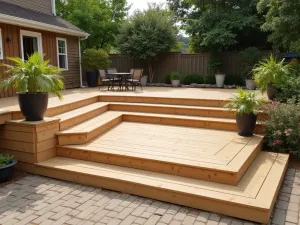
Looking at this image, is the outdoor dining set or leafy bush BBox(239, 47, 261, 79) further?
leafy bush BBox(239, 47, 261, 79)

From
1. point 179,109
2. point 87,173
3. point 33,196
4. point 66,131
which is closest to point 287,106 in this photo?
point 179,109

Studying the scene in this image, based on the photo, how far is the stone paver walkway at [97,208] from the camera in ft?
8.76

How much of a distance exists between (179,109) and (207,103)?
2.10 feet

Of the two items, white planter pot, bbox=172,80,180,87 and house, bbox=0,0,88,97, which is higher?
house, bbox=0,0,88,97

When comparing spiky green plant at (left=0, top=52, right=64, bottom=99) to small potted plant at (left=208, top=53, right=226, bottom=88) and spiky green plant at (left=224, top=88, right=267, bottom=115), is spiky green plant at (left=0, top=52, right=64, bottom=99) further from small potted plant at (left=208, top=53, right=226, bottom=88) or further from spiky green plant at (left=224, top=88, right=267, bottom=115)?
small potted plant at (left=208, top=53, right=226, bottom=88)

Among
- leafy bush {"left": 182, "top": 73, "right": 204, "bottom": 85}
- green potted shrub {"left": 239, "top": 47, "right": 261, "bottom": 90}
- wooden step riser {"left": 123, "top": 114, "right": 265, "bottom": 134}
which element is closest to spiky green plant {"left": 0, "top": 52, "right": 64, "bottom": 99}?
wooden step riser {"left": 123, "top": 114, "right": 265, "bottom": 134}

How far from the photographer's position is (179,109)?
18.3 ft

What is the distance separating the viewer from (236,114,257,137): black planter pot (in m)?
4.29

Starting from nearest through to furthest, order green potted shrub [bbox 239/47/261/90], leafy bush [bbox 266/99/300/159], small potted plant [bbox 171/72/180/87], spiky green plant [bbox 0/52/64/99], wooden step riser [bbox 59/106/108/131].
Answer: spiky green plant [bbox 0/52/64/99] → leafy bush [bbox 266/99/300/159] → wooden step riser [bbox 59/106/108/131] → green potted shrub [bbox 239/47/261/90] → small potted plant [bbox 171/72/180/87]

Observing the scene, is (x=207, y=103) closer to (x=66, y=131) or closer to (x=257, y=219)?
(x=66, y=131)

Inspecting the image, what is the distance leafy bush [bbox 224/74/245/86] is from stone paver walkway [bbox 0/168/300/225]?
7.40m

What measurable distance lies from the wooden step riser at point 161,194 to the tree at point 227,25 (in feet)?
26.8

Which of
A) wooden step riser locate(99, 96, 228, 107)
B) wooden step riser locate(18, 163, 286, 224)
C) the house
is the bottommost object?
wooden step riser locate(18, 163, 286, 224)

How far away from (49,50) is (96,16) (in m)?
8.21
